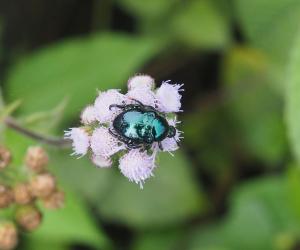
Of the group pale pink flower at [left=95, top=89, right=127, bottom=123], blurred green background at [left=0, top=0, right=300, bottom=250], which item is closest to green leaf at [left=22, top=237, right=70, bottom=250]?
blurred green background at [left=0, top=0, right=300, bottom=250]

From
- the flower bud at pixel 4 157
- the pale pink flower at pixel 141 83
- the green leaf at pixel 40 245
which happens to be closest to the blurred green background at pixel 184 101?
the green leaf at pixel 40 245

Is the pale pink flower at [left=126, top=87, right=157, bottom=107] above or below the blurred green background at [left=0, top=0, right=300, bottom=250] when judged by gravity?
below

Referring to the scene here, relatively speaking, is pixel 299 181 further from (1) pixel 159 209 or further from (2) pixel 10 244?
(2) pixel 10 244

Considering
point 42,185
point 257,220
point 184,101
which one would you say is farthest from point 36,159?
point 184,101

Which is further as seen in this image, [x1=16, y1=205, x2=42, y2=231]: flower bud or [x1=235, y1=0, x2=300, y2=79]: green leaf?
[x1=235, y1=0, x2=300, y2=79]: green leaf

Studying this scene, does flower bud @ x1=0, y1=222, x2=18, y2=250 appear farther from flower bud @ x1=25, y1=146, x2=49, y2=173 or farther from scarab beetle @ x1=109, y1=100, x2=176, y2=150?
scarab beetle @ x1=109, y1=100, x2=176, y2=150

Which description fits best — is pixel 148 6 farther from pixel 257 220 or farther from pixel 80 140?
pixel 80 140
